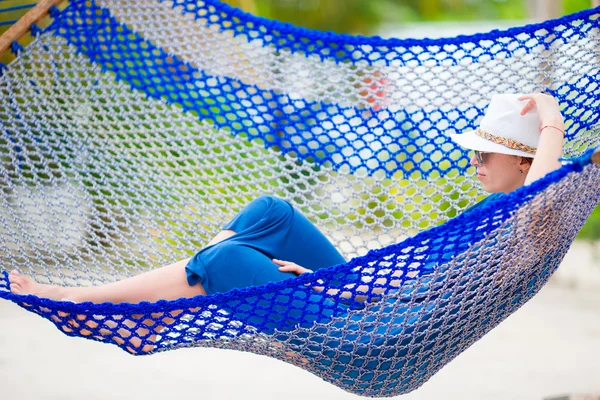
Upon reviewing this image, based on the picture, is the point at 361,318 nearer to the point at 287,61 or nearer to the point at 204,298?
the point at 204,298

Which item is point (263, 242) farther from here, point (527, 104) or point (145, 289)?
point (527, 104)

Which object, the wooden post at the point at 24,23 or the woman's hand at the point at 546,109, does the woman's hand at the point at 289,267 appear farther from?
the wooden post at the point at 24,23

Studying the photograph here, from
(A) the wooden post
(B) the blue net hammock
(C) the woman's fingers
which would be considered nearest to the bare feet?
(B) the blue net hammock

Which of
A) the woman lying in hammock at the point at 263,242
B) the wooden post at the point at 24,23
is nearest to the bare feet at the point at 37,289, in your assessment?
the woman lying in hammock at the point at 263,242

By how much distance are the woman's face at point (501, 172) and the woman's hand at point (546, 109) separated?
10cm

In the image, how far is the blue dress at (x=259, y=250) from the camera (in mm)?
1461

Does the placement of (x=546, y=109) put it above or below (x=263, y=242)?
below

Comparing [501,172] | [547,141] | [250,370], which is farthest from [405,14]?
[547,141]

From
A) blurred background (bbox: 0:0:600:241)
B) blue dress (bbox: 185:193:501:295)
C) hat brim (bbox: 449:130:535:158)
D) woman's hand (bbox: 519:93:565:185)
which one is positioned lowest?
woman's hand (bbox: 519:93:565:185)

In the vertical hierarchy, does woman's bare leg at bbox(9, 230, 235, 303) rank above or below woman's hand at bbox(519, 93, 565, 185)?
above

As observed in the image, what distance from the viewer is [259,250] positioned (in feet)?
5.13

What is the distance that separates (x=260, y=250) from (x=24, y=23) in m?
1.11

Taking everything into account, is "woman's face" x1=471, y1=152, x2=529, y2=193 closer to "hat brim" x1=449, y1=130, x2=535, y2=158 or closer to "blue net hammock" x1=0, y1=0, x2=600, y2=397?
"hat brim" x1=449, y1=130, x2=535, y2=158

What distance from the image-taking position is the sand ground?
2.40m
